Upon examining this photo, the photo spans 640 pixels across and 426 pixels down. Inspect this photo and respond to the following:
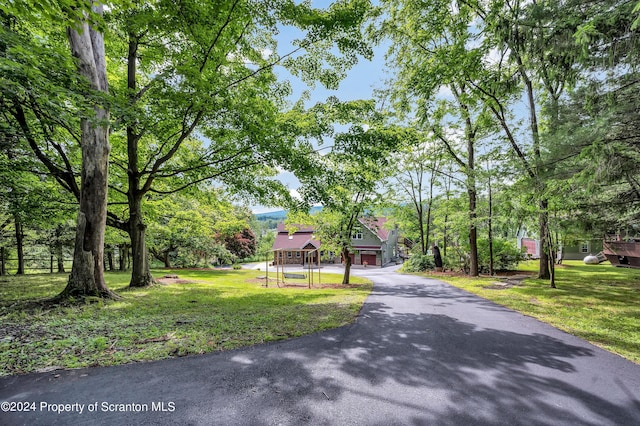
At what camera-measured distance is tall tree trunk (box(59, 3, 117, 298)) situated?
6938 millimetres

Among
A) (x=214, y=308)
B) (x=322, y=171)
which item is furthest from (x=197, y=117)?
(x=214, y=308)

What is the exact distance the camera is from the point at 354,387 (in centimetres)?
322

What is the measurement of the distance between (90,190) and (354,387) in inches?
317

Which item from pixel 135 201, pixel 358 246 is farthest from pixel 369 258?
pixel 135 201

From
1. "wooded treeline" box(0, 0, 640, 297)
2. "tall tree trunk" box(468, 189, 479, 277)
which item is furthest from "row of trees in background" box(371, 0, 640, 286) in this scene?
"tall tree trunk" box(468, 189, 479, 277)

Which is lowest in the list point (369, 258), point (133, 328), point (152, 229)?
point (369, 258)

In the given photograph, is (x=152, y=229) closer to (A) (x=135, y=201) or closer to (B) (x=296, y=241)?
(A) (x=135, y=201)

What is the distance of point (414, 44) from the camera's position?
12531 millimetres

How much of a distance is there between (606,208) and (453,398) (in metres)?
10.7

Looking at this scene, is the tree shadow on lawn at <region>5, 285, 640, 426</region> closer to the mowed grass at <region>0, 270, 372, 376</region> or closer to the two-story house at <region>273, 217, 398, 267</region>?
the mowed grass at <region>0, 270, 372, 376</region>

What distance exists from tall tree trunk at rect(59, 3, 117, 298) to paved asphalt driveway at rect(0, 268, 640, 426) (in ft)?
15.5

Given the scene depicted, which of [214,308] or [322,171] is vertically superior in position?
[322,171]

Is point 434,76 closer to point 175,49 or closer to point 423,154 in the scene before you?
point 175,49

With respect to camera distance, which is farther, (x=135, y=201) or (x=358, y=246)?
(x=358, y=246)
